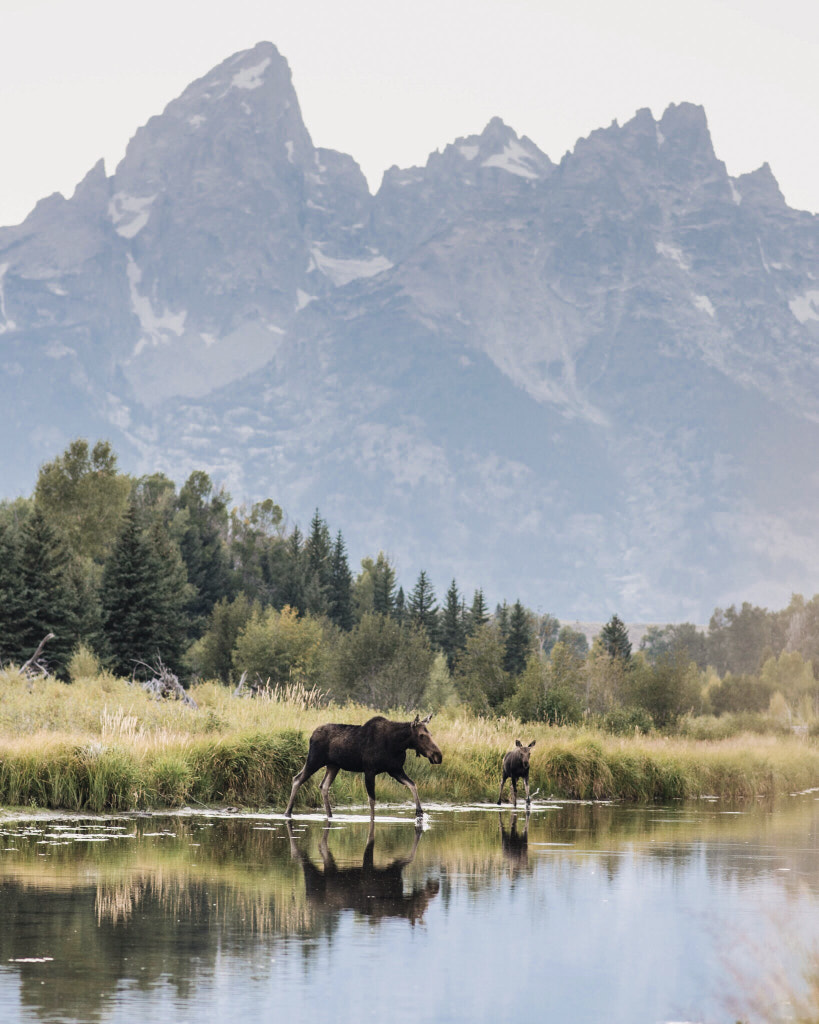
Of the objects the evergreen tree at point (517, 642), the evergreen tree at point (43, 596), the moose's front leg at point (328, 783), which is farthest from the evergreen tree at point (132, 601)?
the moose's front leg at point (328, 783)

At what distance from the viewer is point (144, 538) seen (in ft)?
248

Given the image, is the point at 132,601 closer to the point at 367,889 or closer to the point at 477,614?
the point at 477,614

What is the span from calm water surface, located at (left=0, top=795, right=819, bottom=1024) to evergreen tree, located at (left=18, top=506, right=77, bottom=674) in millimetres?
51255

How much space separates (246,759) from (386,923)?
12607 mm

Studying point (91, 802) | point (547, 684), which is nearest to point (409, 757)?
point (91, 802)

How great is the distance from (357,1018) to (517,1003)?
4.30 ft

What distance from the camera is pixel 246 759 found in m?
25.2

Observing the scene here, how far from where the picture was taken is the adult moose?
21281mm

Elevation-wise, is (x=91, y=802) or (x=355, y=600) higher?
(x=355, y=600)

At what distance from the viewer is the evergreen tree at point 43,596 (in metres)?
71.1

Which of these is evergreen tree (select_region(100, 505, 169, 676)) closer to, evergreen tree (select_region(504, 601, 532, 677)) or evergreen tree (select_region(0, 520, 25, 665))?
evergreen tree (select_region(0, 520, 25, 665))

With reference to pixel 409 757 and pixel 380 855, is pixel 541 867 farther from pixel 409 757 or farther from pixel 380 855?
pixel 409 757

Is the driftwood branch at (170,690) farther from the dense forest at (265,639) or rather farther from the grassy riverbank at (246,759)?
the dense forest at (265,639)

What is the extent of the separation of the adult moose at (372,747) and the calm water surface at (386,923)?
904 mm
